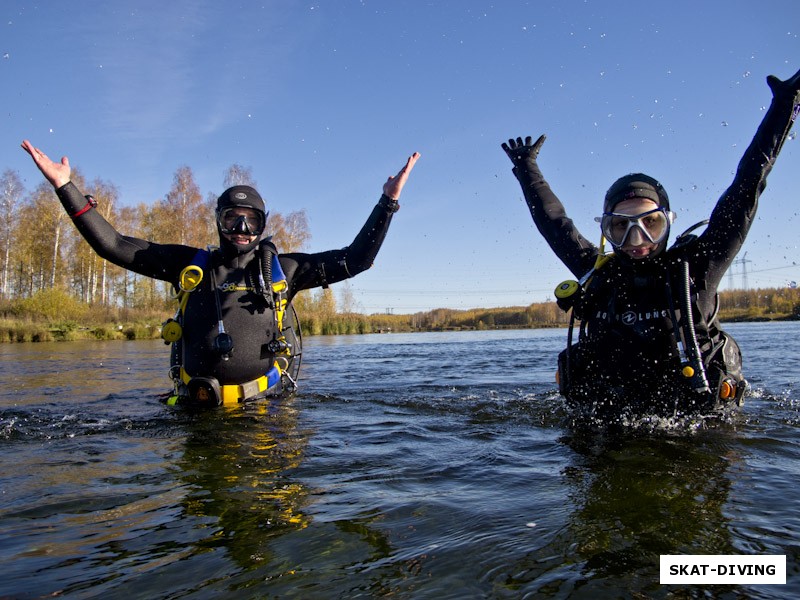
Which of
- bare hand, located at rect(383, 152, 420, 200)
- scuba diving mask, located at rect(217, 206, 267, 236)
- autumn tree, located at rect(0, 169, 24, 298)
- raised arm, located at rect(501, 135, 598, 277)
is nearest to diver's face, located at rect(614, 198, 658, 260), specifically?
raised arm, located at rect(501, 135, 598, 277)

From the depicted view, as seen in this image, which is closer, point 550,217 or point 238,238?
point 550,217

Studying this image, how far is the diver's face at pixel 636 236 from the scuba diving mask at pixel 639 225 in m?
0.02

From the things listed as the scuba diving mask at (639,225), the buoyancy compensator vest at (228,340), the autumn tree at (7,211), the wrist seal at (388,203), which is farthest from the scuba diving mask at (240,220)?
the autumn tree at (7,211)

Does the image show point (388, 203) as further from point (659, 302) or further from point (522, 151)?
point (659, 302)

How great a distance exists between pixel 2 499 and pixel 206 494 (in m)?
0.87

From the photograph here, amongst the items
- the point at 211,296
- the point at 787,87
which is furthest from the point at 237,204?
the point at 787,87

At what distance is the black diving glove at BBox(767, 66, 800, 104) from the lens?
3.26m

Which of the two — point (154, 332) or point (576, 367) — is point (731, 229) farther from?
point (154, 332)

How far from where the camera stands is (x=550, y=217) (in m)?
4.60

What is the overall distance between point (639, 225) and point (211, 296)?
331 centimetres

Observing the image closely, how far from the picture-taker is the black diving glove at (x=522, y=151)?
497 cm

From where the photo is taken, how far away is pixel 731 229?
11.5ft

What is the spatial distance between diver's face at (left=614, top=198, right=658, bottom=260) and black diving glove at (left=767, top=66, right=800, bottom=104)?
907 millimetres

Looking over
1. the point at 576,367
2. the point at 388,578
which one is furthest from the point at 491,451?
the point at 388,578
